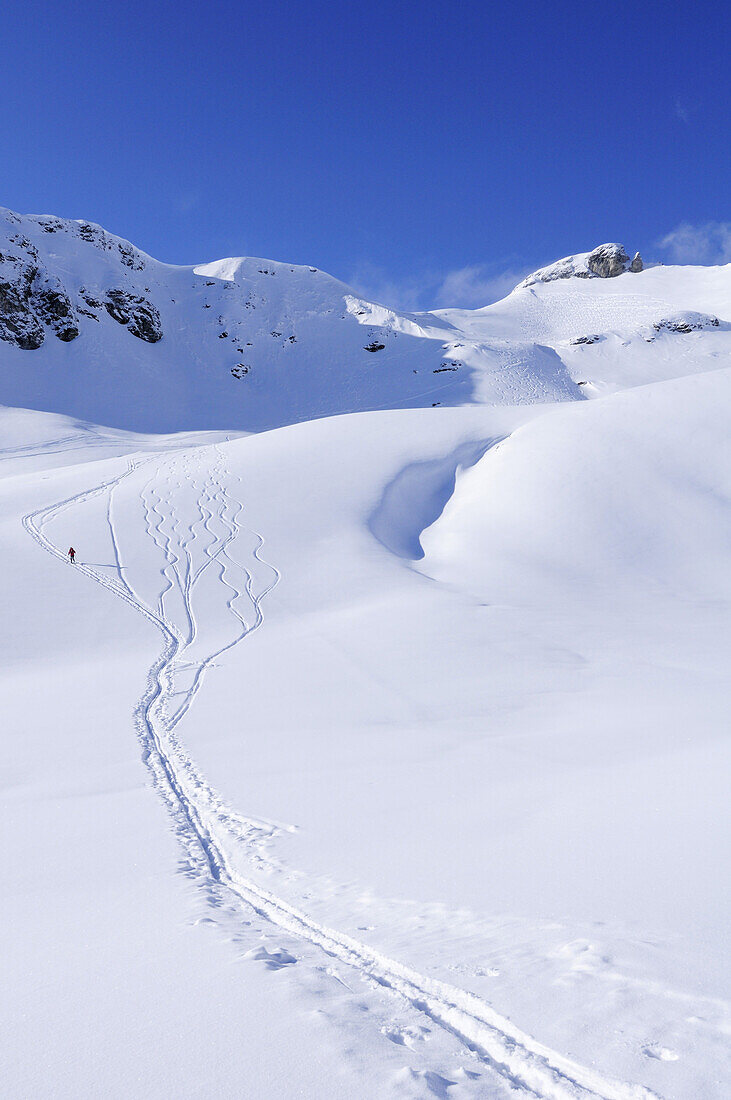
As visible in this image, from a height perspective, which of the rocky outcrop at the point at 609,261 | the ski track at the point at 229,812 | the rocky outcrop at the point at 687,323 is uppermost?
the rocky outcrop at the point at 609,261

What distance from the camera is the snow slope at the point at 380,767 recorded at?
2479mm

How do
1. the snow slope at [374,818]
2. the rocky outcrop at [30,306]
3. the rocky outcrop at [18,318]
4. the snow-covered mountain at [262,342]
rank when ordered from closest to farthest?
the snow slope at [374,818] < the snow-covered mountain at [262,342] < the rocky outcrop at [18,318] < the rocky outcrop at [30,306]

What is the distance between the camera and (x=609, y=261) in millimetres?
106000

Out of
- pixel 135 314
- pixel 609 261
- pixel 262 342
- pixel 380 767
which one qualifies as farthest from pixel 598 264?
pixel 380 767

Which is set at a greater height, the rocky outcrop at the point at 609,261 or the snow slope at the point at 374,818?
the rocky outcrop at the point at 609,261

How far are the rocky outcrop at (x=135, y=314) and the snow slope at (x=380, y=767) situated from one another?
162 feet

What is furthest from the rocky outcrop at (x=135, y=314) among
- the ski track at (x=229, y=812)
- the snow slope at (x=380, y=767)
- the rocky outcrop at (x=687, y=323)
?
the ski track at (x=229, y=812)

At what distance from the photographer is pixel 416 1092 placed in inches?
86.0

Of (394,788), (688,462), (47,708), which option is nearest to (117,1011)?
(394,788)

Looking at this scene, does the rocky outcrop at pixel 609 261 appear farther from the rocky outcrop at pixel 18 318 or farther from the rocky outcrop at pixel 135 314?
the rocky outcrop at pixel 18 318

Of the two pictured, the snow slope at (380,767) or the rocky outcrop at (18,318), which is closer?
the snow slope at (380,767)

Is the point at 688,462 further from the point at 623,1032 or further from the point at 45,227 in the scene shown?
the point at 45,227

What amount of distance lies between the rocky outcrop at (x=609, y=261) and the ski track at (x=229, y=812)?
104 metres

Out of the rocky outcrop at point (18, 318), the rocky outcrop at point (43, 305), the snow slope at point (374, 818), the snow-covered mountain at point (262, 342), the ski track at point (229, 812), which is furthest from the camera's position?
the rocky outcrop at point (43, 305)
